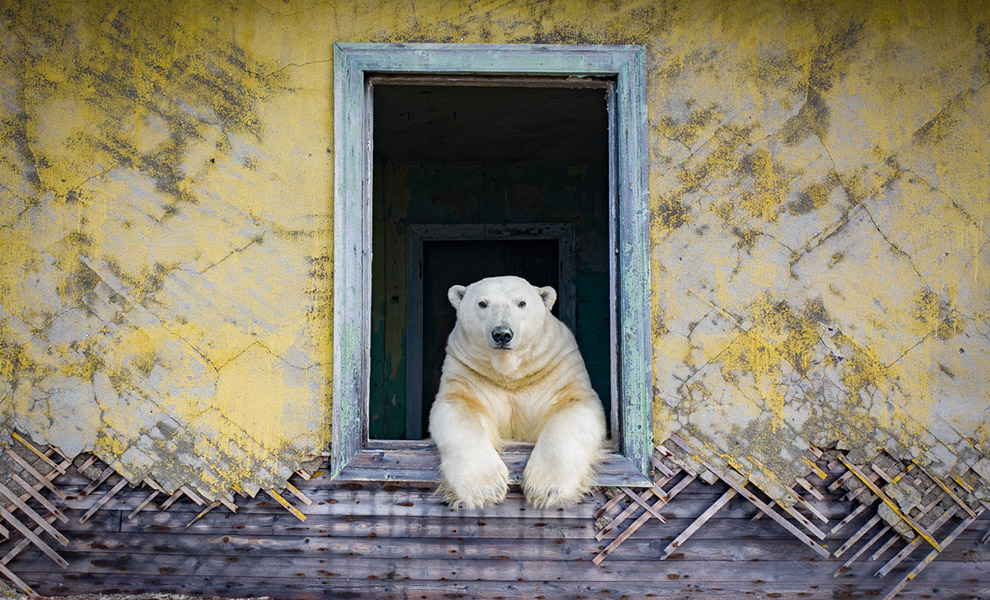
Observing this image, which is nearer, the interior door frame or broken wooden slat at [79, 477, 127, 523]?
broken wooden slat at [79, 477, 127, 523]

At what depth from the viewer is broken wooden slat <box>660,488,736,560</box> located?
9.47 feet

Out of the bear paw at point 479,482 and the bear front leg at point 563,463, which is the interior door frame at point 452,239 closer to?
the bear front leg at point 563,463

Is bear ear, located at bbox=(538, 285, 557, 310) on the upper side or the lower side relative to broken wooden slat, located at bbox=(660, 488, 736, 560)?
upper

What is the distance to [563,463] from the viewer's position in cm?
274

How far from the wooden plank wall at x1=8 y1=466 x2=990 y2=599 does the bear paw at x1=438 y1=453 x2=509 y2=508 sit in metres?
0.18

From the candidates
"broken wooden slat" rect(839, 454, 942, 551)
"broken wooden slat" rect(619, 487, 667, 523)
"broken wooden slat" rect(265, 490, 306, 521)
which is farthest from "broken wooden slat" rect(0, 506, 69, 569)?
"broken wooden slat" rect(839, 454, 942, 551)

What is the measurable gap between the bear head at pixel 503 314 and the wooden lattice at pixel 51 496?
90 cm

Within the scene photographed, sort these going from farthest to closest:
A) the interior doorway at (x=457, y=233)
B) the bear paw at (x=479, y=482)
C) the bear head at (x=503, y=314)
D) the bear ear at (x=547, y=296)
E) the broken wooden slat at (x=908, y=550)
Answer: the interior doorway at (x=457, y=233) → the bear ear at (x=547, y=296) → the bear head at (x=503, y=314) → the broken wooden slat at (x=908, y=550) → the bear paw at (x=479, y=482)

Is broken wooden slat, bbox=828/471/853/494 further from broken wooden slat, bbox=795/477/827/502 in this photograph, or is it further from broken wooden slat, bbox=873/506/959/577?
broken wooden slat, bbox=873/506/959/577

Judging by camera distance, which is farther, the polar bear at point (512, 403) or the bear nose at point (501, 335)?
the bear nose at point (501, 335)

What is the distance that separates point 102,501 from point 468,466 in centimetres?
144

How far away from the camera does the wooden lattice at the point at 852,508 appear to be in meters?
2.88

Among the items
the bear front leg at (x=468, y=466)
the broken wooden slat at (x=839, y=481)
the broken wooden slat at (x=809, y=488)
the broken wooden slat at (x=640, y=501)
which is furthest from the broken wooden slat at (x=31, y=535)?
the broken wooden slat at (x=839, y=481)

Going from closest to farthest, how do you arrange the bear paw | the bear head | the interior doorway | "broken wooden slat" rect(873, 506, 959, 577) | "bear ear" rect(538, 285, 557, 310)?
1. the bear paw
2. "broken wooden slat" rect(873, 506, 959, 577)
3. the bear head
4. "bear ear" rect(538, 285, 557, 310)
5. the interior doorway
